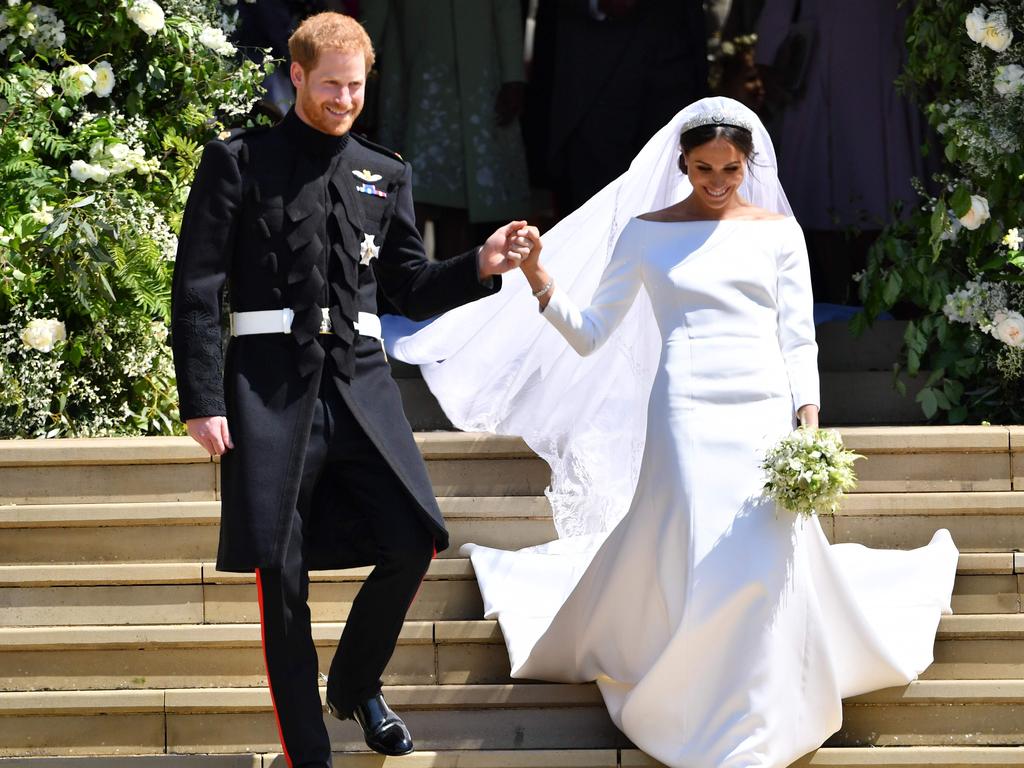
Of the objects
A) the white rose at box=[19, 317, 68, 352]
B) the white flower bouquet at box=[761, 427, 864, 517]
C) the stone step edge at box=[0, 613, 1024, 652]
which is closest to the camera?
the white flower bouquet at box=[761, 427, 864, 517]

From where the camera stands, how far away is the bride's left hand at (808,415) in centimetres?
429

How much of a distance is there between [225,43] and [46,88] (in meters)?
0.80

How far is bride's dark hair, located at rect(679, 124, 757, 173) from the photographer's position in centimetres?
430

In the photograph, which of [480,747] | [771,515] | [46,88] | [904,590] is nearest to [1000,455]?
[904,590]

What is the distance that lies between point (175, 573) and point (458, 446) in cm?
111

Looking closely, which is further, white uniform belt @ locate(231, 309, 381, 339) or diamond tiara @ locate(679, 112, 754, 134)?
diamond tiara @ locate(679, 112, 754, 134)

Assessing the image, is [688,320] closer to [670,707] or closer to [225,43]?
[670,707]

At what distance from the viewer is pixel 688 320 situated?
4383 mm

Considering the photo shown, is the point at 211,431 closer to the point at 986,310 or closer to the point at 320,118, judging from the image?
the point at 320,118

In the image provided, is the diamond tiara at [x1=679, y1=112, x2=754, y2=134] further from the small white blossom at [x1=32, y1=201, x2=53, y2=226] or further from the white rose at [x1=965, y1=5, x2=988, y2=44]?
the small white blossom at [x1=32, y1=201, x2=53, y2=226]

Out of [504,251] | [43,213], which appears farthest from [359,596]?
[43,213]

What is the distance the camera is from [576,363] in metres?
5.29

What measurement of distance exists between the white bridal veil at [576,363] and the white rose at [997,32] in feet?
6.34

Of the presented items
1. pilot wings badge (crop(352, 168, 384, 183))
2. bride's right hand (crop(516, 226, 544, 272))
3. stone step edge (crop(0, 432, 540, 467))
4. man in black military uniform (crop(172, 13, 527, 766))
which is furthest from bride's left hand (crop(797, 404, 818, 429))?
stone step edge (crop(0, 432, 540, 467))
